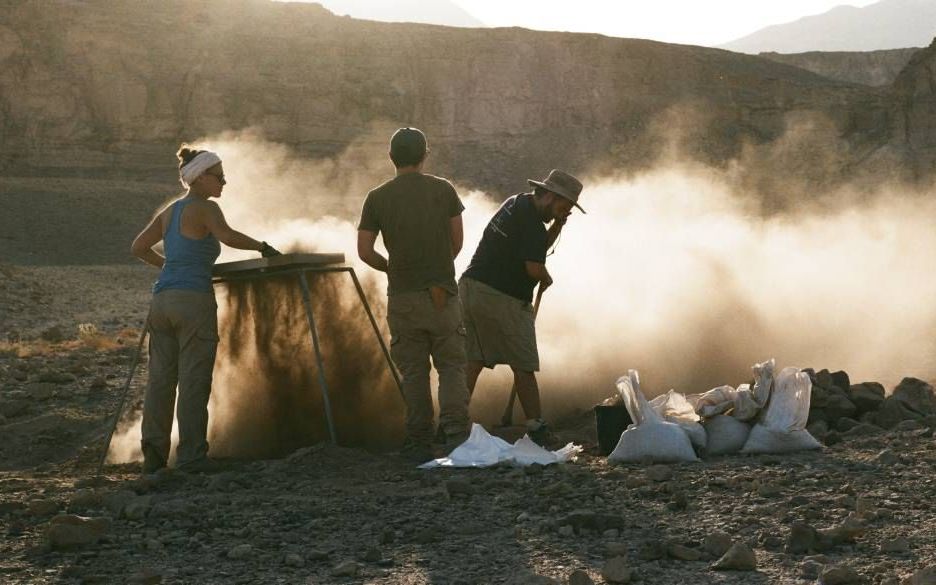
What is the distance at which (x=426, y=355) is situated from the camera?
709cm

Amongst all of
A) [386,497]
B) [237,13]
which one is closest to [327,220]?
[386,497]

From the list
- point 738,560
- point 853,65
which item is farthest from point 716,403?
point 853,65

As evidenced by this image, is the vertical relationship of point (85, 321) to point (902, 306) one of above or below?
above

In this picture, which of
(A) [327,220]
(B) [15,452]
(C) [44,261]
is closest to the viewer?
(B) [15,452]

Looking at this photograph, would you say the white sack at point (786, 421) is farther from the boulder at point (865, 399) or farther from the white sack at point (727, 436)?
the boulder at point (865, 399)

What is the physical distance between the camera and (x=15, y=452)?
8258 mm

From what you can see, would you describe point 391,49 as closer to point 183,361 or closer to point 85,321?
point 85,321

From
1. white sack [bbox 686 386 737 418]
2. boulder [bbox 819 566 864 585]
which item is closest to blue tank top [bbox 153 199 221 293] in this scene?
white sack [bbox 686 386 737 418]

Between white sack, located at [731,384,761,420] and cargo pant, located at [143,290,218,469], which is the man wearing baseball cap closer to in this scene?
cargo pant, located at [143,290,218,469]

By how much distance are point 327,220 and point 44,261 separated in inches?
1310

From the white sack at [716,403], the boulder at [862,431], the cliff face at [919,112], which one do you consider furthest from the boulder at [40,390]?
the cliff face at [919,112]

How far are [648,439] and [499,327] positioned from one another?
120 centimetres

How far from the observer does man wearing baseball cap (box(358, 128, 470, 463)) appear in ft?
22.8

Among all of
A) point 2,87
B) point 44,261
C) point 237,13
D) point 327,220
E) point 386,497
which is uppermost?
point 237,13
